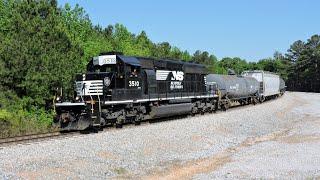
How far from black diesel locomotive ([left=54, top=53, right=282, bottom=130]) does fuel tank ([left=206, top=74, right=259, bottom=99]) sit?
420 centimetres

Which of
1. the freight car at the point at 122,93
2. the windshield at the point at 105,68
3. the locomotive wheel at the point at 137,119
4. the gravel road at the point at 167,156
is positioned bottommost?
the gravel road at the point at 167,156

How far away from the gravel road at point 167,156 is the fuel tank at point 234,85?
1391 centimetres

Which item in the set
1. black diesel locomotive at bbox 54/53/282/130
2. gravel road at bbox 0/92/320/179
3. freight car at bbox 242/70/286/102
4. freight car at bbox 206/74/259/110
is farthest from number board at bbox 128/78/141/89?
freight car at bbox 242/70/286/102

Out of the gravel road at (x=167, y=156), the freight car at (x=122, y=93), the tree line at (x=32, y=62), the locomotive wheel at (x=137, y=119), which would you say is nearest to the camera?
the gravel road at (x=167, y=156)

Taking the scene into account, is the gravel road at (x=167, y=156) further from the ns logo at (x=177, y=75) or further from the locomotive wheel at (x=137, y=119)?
the ns logo at (x=177, y=75)

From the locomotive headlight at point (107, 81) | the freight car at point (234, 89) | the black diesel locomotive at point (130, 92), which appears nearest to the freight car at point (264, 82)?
the freight car at point (234, 89)

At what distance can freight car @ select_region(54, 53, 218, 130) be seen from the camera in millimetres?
19719

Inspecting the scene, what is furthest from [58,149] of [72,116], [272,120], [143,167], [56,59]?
[272,120]

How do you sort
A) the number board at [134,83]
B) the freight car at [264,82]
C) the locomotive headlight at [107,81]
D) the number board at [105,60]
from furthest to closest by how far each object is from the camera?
the freight car at [264,82] → the number board at [134,83] → the number board at [105,60] → the locomotive headlight at [107,81]

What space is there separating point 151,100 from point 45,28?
7.77 meters

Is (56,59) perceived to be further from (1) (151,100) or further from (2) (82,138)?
(2) (82,138)

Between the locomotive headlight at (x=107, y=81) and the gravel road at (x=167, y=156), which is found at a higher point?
the locomotive headlight at (x=107, y=81)

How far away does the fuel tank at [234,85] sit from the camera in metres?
35.1

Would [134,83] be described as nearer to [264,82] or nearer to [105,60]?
[105,60]
